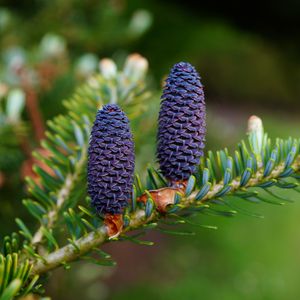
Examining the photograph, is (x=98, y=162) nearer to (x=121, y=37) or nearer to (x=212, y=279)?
(x=121, y=37)

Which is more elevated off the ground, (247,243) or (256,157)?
(256,157)

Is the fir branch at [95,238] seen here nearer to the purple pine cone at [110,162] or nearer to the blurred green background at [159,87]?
the purple pine cone at [110,162]

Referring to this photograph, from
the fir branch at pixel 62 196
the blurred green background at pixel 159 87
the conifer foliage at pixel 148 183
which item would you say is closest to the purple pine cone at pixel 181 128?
the conifer foliage at pixel 148 183

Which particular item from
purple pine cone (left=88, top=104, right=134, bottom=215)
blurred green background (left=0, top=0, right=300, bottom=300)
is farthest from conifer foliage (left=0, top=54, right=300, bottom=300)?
blurred green background (left=0, top=0, right=300, bottom=300)

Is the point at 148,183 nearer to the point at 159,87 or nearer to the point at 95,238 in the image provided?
the point at 95,238

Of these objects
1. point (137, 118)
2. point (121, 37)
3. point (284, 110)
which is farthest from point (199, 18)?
point (137, 118)

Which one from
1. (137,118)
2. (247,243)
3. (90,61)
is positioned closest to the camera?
(137,118)

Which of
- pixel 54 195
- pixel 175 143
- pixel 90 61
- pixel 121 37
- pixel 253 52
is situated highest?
pixel 253 52

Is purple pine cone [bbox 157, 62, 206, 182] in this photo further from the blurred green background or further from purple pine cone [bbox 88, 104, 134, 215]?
the blurred green background
